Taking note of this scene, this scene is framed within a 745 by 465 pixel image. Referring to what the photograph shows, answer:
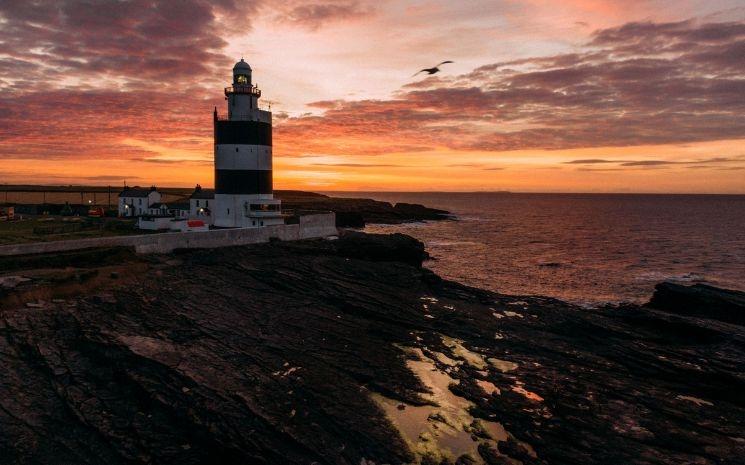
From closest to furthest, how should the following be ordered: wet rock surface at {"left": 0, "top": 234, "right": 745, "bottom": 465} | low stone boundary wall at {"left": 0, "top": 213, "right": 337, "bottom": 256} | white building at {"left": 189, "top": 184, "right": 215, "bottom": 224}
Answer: wet rock surface at {"left": 0, "top": 234, "right": 745, "bottom": 465} → low stone boundary wall at {"left": 0, "top": 213, "right": 337, "bottom": 256} → white building at {"left": 189, "top": 184, "right": 215, "bottom": 224}

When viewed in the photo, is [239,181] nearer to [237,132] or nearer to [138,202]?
[237,132]

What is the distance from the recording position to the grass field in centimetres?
3408

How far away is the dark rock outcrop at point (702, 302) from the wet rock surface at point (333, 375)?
89cm

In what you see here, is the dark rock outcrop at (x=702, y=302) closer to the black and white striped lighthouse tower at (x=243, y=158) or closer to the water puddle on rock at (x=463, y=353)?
the water puddle on rock at (x=463, y=353)

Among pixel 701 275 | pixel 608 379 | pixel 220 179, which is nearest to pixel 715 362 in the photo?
pixel 608 379

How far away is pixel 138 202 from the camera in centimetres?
5434

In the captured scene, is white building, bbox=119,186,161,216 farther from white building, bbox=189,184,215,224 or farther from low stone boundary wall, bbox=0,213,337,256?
low stone boundary wall, bbox=0,213,337,256

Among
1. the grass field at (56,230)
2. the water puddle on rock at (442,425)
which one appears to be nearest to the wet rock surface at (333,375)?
the water puddle on rock at (442,425)

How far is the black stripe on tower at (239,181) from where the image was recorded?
42188 mm

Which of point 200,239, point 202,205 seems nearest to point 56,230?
point 200,239

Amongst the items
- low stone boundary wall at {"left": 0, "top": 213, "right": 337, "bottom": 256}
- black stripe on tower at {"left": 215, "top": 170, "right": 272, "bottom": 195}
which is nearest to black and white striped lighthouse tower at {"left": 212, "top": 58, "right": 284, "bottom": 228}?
black stripe on tower at {"left": 215, "top": 170, "right": 272, "bottom": 195}

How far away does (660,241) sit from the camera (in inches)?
2975

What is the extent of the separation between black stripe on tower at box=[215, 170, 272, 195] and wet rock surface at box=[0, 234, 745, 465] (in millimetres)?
15064

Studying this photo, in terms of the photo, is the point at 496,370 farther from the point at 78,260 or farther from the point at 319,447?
the point at 78,260
